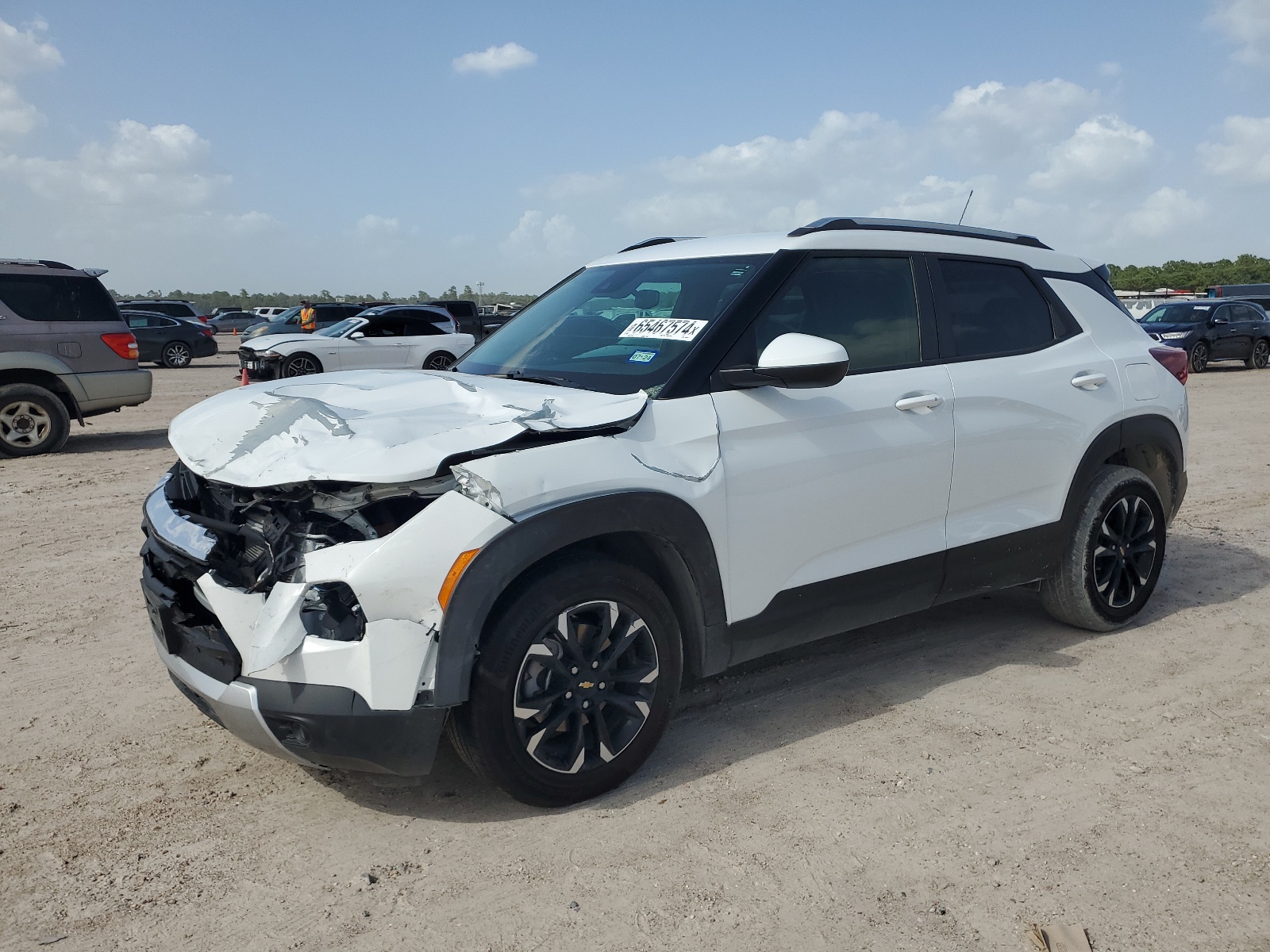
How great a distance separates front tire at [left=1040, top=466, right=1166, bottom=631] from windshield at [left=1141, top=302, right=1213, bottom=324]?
68.1 ft

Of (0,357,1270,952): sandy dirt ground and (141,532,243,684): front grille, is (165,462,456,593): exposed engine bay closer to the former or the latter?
(141,532,243,684): front grille

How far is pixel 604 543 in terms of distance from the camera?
340 centimetres

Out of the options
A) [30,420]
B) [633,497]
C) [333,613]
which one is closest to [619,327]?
[633,497]

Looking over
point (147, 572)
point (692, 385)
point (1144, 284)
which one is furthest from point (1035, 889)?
point (1144, 284)

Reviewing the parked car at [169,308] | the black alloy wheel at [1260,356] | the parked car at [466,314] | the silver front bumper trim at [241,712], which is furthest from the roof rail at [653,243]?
the parked car at [169,308]

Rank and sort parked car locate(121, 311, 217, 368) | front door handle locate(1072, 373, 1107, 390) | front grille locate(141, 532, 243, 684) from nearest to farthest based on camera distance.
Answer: front grille locate(141, 532, 243, 684) → front door handle locate(1072, 373, 1107, 390) → parked car locate(121, 311, 217, 368)

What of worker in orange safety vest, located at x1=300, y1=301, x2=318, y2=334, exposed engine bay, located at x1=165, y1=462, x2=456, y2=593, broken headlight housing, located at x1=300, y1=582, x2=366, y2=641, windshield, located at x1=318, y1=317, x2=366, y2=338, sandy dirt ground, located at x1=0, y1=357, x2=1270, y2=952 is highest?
worker in orange safety vest, located at x1=300, y1=301, x2=318, y2=334

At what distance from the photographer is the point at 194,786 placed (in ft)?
11.6

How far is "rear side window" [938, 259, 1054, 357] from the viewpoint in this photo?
172 inches

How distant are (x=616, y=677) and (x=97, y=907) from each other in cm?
161

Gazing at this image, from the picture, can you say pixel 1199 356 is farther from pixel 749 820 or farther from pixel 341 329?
pixel 749 820

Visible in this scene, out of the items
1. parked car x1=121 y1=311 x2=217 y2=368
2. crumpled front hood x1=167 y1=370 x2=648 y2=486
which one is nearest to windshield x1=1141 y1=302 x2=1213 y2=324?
crumpled front hood x1=167 y1=370 x2=648 y2=486

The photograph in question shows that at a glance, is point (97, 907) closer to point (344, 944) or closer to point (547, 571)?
point (344, 944)

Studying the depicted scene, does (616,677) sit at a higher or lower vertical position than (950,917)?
higher
